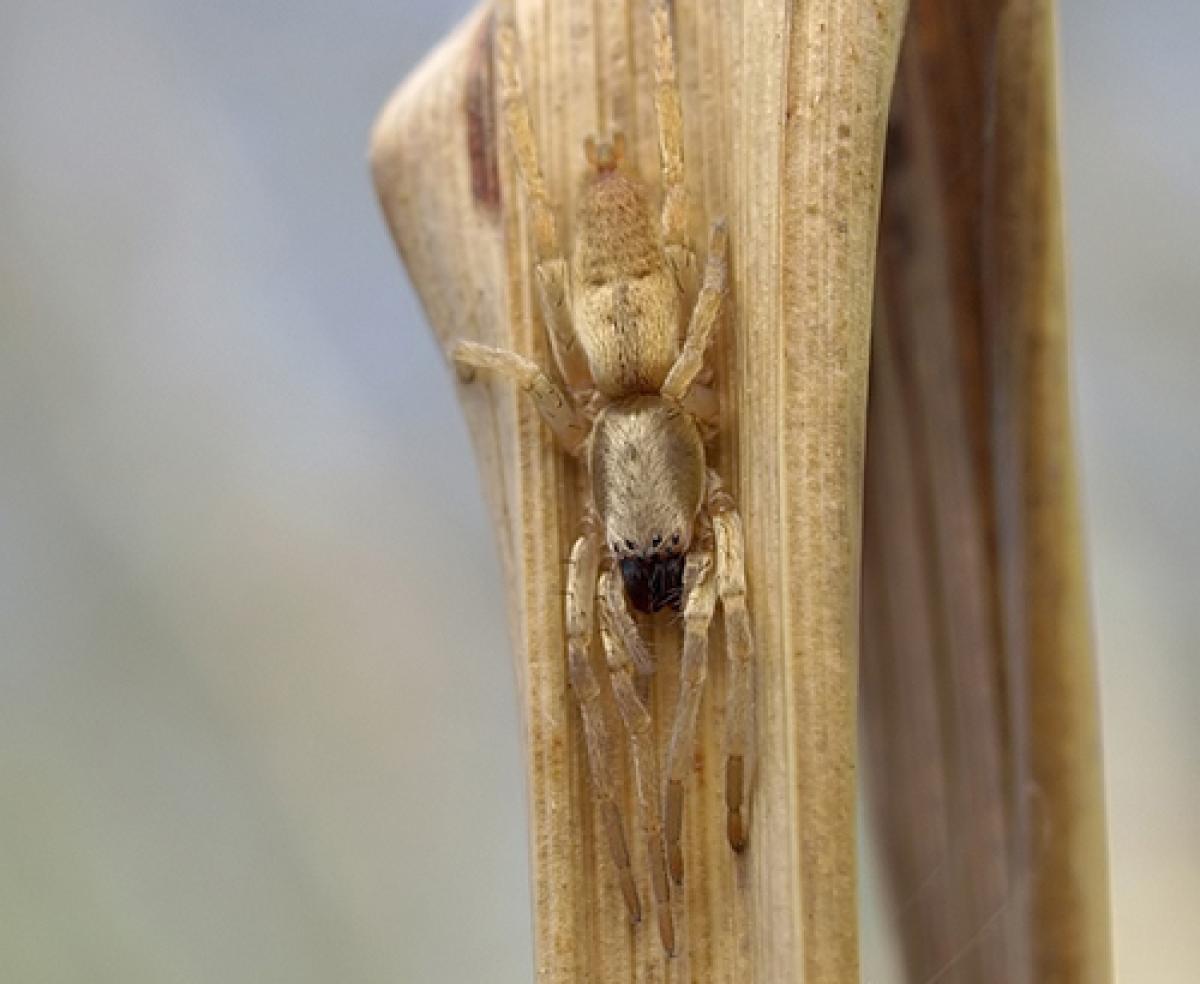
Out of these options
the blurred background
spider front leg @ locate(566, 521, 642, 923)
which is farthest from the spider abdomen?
the blurred background

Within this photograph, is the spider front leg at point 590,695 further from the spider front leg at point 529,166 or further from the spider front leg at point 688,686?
the spider front leg at point 529,166

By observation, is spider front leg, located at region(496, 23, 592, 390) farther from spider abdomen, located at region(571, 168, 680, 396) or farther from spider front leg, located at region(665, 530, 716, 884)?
spider front leg, located at region(665, 530, 716, 884)

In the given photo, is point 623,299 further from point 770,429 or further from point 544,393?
point 770,429

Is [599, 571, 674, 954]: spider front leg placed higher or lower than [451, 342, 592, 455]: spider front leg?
lower

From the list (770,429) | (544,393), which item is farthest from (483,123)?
(770,429)

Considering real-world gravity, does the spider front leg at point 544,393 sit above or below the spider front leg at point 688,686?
above

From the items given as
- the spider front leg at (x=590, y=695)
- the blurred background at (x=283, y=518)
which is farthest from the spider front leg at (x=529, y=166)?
the blurred background at (x=283, y=518)

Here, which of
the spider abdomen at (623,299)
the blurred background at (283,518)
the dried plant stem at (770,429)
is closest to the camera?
the dried plant stem at (770,429)

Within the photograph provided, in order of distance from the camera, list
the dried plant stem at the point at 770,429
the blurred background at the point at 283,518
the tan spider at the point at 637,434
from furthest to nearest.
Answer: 1. the blurred background at the point at 283,518
2. the tan spider at the point at 637,434
3. the dried plant stem at the point at 770,429
